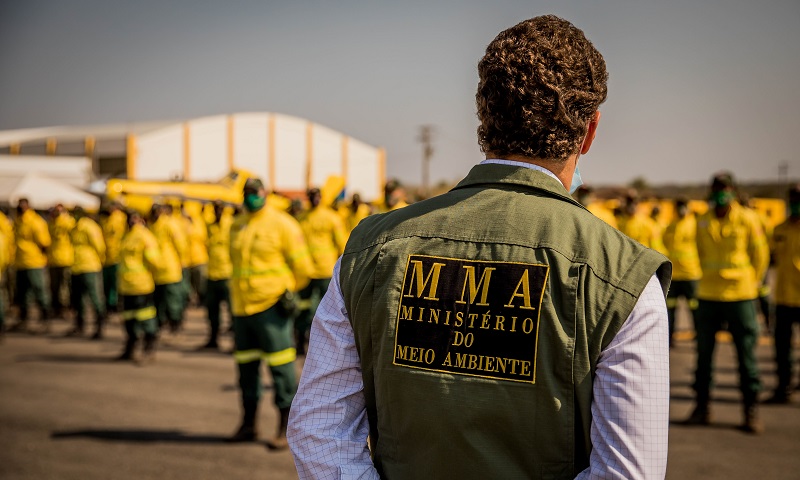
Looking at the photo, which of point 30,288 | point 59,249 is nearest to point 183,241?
point 59,249

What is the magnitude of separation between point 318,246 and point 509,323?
9905 millimetres

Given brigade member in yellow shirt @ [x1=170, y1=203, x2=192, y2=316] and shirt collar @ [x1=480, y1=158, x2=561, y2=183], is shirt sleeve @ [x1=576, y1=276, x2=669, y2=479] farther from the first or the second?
brigade member in yellow shirt @ [x1=170, y1=203, x2=192, y2=316]

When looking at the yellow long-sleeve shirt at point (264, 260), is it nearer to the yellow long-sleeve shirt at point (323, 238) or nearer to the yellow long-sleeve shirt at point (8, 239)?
the yellow long-sleeve shirt at point (323, 238)

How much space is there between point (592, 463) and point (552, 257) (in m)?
0.45

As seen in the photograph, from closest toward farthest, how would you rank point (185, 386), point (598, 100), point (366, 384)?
point (598, 100) < point (366, 384) < point (185, 386)

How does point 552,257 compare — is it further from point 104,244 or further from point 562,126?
point 104,244

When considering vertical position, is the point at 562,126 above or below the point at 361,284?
above

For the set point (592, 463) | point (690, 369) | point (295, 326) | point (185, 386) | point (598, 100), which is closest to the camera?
point (592, 463)

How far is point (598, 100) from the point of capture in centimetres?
163

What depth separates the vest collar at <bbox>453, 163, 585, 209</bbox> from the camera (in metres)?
1.63

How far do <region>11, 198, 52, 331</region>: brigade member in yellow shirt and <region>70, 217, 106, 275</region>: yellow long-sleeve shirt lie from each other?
1.42 metres

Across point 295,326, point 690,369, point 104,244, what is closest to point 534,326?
point 690,369

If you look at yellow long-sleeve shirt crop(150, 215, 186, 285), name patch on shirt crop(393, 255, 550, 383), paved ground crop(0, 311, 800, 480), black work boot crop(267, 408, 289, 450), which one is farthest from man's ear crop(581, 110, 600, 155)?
yellow long-sleeve shirt crop(150, 215, 186, 285)

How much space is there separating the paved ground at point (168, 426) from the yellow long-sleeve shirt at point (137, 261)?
1.15 metres
